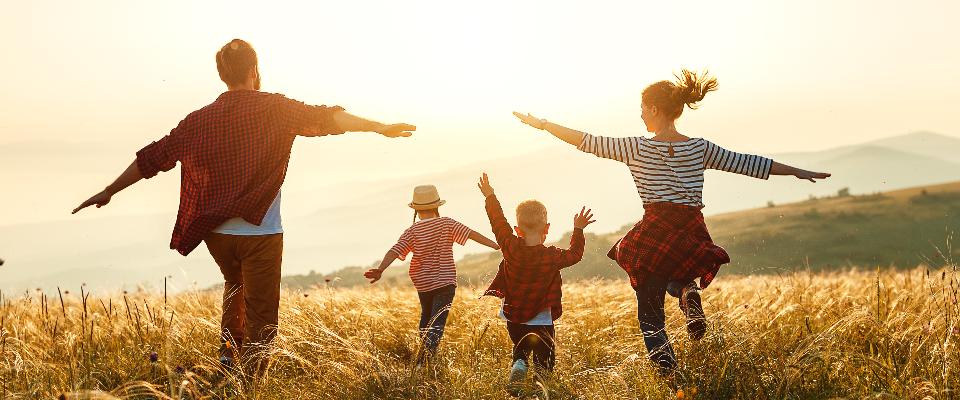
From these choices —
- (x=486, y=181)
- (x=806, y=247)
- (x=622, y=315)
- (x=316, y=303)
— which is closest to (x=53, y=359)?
(x=316, y=303)

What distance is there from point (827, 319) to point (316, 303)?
476 centimetres

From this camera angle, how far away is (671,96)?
5.52 metres

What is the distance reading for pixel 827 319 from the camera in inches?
275

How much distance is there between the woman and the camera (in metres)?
5.40

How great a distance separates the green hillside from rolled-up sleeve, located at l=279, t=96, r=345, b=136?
1498 inches

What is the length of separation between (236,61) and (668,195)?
3048mm

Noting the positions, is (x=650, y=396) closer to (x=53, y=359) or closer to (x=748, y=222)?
(x=53, y=359)

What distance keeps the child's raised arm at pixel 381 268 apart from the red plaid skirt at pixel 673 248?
1.97 metres

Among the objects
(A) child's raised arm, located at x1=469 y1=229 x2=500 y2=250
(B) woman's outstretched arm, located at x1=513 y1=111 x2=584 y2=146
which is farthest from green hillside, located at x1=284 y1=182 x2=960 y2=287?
(B) woman's outstretched arm, located at x1=513 y1=111 x2=584 y2=146

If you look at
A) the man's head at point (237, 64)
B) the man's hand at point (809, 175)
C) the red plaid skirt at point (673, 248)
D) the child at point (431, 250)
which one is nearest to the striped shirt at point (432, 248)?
the child at point (431, 250)

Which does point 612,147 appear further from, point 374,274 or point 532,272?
point 374,274

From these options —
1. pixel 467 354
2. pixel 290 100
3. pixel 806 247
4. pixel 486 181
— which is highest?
pixel 290 100

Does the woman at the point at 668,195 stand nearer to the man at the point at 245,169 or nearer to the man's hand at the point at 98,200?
the man at the point at 245,169

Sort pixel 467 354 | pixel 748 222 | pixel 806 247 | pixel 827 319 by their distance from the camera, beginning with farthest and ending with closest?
1. pixel 748 222
2. pixel 806 247
3. pixel 827 319
4. pixel 467 354
